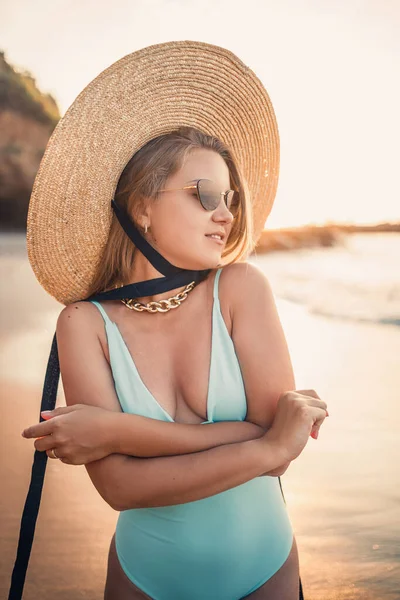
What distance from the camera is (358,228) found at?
912 cm

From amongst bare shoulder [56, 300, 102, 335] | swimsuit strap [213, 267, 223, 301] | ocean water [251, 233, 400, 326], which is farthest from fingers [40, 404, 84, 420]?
ocean water [251, 233, 400, 326]

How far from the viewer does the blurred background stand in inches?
131

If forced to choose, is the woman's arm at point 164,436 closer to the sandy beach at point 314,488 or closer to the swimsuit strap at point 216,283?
the swimsuit strap at point 216,283

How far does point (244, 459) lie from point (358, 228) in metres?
8.09

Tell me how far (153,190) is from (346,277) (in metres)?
7.81

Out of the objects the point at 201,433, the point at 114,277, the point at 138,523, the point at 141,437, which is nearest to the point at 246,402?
the point at 201,433

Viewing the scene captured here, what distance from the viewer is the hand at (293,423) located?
1483 millimetres

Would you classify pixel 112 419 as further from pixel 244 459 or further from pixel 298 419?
pixel 298 419

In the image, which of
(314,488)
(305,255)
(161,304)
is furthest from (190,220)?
(305,255)

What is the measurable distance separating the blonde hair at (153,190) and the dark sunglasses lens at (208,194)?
0.10m

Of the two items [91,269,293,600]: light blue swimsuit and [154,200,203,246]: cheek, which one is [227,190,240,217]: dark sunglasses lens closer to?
[154,200,203,246]: cheek

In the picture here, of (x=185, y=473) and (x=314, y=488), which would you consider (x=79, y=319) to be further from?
(x=314, y=488)

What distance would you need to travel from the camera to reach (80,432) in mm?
1502

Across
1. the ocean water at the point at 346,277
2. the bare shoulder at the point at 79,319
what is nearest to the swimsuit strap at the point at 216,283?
the bare shoulder at the point at 79,319
